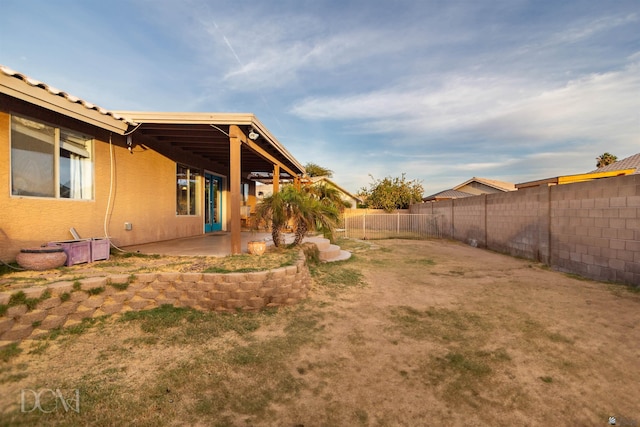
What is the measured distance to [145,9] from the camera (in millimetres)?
8344

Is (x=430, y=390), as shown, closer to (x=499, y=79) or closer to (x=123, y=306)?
(x=123, y=306)

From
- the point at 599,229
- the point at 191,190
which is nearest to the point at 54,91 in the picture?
the point at 191,190

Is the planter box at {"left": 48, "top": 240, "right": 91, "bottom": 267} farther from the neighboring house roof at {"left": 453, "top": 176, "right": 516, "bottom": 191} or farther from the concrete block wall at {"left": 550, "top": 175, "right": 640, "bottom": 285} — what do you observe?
the neighboring house roof at {"left": 453, "top": 176, "right": 516, "bottom": 191}

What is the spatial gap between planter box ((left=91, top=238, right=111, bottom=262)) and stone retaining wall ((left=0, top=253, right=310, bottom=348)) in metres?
1.98

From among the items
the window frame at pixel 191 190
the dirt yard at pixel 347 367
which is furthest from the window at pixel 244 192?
the dirt yard at pixel 347 367

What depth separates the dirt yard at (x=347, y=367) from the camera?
2.04 meters

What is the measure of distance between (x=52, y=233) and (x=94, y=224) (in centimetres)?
89

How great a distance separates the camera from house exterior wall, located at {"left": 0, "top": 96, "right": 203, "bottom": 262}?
14.6 feet

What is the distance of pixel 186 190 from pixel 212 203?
1.96m

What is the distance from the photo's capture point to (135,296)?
376 cm

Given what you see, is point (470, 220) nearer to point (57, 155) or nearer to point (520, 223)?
point (520, 223)

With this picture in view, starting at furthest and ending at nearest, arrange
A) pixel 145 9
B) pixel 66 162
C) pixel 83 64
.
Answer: pixel 83 64
pixel 145 9
pixel 66 162

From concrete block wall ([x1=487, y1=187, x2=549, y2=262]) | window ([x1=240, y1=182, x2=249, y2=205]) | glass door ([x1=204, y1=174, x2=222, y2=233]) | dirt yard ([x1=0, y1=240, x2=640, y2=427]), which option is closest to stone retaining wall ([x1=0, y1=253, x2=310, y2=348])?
dirt yard ([x1=0, y1=240, x2=640, y2=427])

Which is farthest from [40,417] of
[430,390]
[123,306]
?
[430,390]
